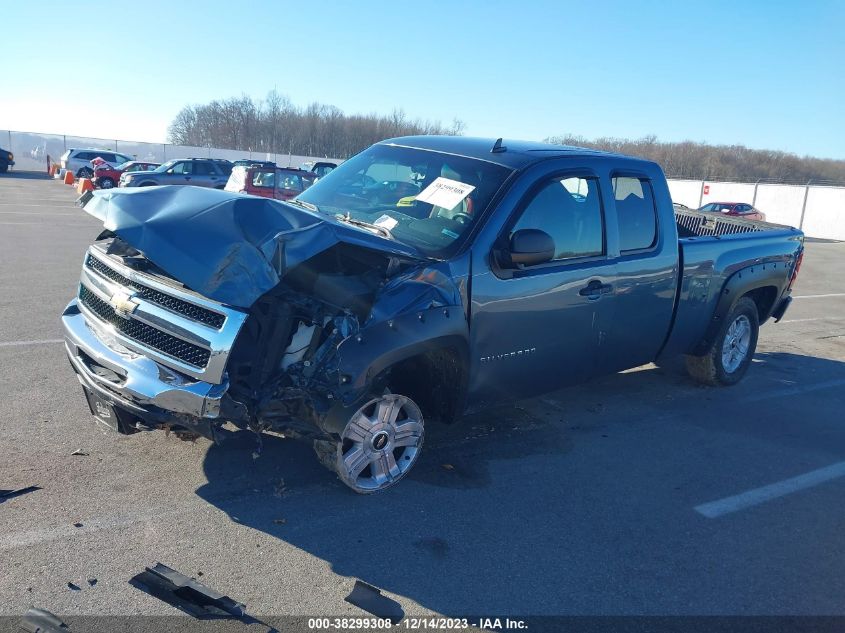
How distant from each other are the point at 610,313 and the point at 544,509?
65.7 inches

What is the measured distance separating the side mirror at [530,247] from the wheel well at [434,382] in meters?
0.72

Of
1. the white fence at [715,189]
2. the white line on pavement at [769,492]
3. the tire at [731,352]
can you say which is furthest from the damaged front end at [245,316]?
the white fence at [715,189]

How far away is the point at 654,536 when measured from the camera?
402 centimetres

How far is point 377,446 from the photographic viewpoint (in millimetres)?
4145

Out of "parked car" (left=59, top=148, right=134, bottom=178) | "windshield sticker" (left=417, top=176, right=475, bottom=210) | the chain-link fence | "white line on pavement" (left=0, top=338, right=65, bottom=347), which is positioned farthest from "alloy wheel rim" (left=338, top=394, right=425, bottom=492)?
the chain-link fence

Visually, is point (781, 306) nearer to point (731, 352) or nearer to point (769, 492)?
point (731, 352)

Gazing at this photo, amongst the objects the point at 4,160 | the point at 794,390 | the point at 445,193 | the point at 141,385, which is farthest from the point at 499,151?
the point at 4,160

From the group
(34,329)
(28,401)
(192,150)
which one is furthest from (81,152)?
(28,401)

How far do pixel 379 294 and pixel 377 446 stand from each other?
94 centimetres

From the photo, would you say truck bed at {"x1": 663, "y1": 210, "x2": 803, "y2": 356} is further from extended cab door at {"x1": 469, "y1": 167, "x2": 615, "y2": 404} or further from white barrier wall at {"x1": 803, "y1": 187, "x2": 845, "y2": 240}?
white barrier wall at {"x1": 803, "y1": 187, "x2": 845, "y2": 240}

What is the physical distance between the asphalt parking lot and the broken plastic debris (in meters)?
0.06

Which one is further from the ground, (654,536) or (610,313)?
(610,313)

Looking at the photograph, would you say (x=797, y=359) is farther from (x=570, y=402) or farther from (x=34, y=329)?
(x=34, y=329)

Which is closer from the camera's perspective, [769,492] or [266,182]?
[769,492]
